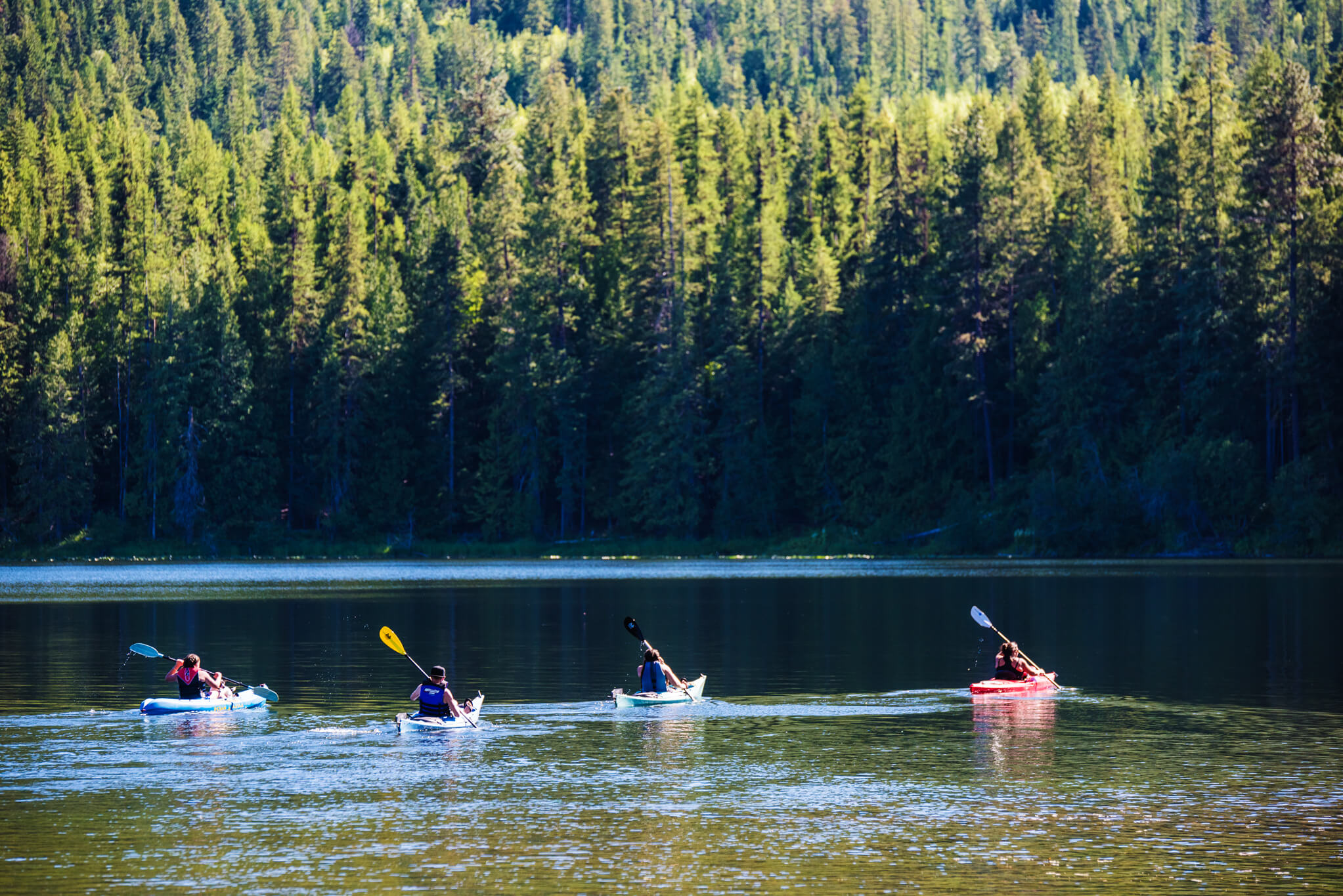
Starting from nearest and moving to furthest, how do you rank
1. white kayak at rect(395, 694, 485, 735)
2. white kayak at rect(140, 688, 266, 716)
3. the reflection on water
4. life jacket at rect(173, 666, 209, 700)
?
the reflection on water < white kayak at rect(395, 694, 485, 735) < white kayak at rect(140, 688, 266, 716) < life jacket at rect(173, 666, 209, 700)

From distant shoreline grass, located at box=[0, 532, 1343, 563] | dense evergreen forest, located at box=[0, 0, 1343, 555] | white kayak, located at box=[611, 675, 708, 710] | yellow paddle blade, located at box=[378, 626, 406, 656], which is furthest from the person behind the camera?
distant shoreline grass, located at box=[0, 532, 1343, 563]

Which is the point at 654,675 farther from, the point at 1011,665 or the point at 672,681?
the point at 1011,665

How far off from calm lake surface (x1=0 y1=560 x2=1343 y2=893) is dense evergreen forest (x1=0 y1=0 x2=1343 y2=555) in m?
46.0

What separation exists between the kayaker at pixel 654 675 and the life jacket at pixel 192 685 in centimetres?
1010

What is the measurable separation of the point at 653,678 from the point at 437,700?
20.7 ft

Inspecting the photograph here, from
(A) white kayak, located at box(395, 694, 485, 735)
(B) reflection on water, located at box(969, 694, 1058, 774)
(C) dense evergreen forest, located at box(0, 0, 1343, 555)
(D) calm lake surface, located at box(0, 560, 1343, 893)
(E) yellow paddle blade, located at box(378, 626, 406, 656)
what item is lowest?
(B) reflection on water, located at box(969, 694, 1058, 774)

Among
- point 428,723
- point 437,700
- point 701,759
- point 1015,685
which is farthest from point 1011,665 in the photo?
point 428,723

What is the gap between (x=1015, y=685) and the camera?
4041 centimetres

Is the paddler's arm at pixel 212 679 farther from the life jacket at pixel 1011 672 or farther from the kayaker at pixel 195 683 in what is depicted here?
the life jacket at pixel 1011 672

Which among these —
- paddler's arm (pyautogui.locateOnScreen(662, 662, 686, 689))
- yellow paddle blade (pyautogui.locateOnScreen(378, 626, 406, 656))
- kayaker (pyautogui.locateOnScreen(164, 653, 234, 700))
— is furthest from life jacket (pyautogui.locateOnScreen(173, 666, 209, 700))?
paddler's arm (pyautogui.locateOnScreen(662, 662, 686, 689))

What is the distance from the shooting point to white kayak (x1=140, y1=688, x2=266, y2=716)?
37.2m

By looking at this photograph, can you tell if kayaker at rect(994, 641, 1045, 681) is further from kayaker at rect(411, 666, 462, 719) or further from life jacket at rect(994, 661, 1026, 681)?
kayaker at rect(411, 666, 462, 719)

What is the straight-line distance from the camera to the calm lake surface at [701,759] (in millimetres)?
22281

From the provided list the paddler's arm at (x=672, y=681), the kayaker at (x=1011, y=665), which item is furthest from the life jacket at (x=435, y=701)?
the kayaker at (x=1011, y=665)
